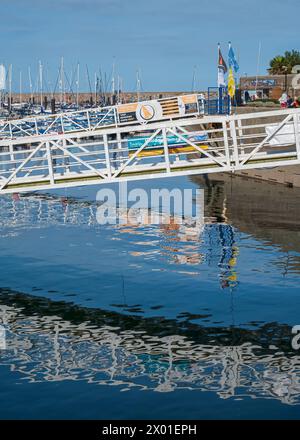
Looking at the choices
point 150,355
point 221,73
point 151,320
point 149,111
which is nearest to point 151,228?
point 151,320

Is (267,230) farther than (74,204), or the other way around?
(74,204)

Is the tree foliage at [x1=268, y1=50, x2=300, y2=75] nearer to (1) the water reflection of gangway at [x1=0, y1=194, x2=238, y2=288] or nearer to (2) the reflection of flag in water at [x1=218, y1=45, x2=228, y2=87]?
(2) the reflection of flag in water at [x1=218, y1=45, x2=228, y2=87]

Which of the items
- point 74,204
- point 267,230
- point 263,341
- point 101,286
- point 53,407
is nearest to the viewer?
point 53,407

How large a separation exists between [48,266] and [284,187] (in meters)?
21.9

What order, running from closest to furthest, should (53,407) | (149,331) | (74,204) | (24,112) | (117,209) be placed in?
(53,407)
(149,331)
(117,209)
(74,204)
(24,112)

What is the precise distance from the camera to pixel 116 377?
1587cm

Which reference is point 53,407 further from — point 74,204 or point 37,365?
point 74,204

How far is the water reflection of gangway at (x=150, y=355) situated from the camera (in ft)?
50.7

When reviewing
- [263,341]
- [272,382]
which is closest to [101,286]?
[263,341]

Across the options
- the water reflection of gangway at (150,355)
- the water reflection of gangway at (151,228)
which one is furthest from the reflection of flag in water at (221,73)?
the water reflection of gangway at (150,355)

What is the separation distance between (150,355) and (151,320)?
260 cm

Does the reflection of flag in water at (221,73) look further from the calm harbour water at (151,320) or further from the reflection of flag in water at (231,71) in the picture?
the calm harbour water at (151,320)

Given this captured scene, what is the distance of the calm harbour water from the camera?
14742mm

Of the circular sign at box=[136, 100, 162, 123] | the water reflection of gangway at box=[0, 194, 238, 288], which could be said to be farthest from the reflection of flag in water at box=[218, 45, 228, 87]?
the water reflection of gangway at box=[0, 194, 238, 288]
